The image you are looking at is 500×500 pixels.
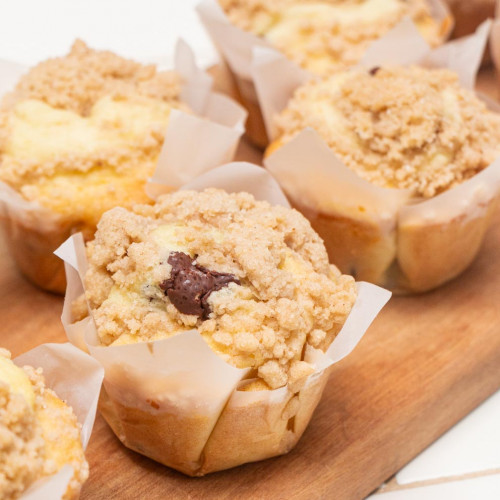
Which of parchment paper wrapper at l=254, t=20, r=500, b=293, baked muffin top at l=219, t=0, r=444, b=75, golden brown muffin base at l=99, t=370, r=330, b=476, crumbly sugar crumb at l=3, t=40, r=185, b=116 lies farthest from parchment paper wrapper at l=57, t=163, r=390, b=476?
baked muffin top at l=219, t=0, r=444, b=75

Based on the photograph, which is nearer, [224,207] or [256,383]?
[256,383]

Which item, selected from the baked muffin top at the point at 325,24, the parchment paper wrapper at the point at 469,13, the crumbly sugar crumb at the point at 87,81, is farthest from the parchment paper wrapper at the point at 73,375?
the parchment paper wrapper at the point at 469,13

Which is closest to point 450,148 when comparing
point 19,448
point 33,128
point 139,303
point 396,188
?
point 396,188

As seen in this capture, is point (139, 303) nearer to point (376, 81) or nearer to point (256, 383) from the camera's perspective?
point (256, 383)

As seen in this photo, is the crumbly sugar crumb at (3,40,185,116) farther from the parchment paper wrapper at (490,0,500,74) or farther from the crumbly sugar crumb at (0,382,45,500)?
the parchment paper wrapper at (490,0,500,74)

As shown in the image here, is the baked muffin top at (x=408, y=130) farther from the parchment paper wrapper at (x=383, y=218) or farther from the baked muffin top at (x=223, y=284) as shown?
the baked muffin top at (x=223, y=284)

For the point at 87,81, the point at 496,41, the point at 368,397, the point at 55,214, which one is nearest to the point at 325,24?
the point at 496,41
